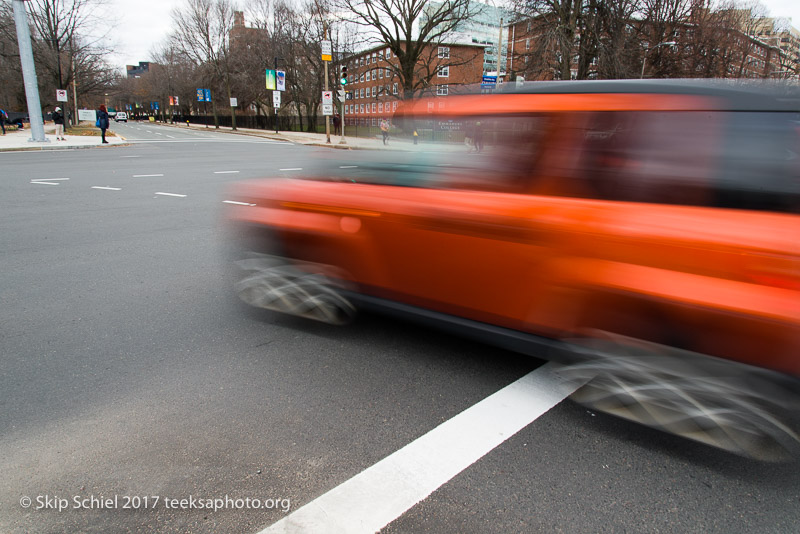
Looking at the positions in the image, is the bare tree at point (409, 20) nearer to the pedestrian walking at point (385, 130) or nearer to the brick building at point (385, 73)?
the brick building at point (385, 73)

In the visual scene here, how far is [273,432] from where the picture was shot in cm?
261

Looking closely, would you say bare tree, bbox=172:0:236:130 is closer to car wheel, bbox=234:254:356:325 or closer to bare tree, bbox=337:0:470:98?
bare tree, bbox=337:0:470:98

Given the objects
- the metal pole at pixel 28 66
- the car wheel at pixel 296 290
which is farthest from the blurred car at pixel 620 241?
the metal pole at pixel 28 66

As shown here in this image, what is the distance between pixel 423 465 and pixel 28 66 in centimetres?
2937

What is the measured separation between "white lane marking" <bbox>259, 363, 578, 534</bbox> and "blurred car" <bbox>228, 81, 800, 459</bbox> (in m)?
0.32

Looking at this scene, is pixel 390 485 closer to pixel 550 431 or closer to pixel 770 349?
pixel 550 431

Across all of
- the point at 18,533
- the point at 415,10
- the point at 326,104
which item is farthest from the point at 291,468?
the point at 415,10

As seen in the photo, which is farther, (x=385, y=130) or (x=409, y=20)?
(x=409, y=20)

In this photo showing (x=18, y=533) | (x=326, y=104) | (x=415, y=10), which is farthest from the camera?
(x=415, y=10)

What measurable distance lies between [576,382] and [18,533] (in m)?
2.83

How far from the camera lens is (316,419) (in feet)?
8.96

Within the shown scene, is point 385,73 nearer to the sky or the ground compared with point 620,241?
nearer to the sky
